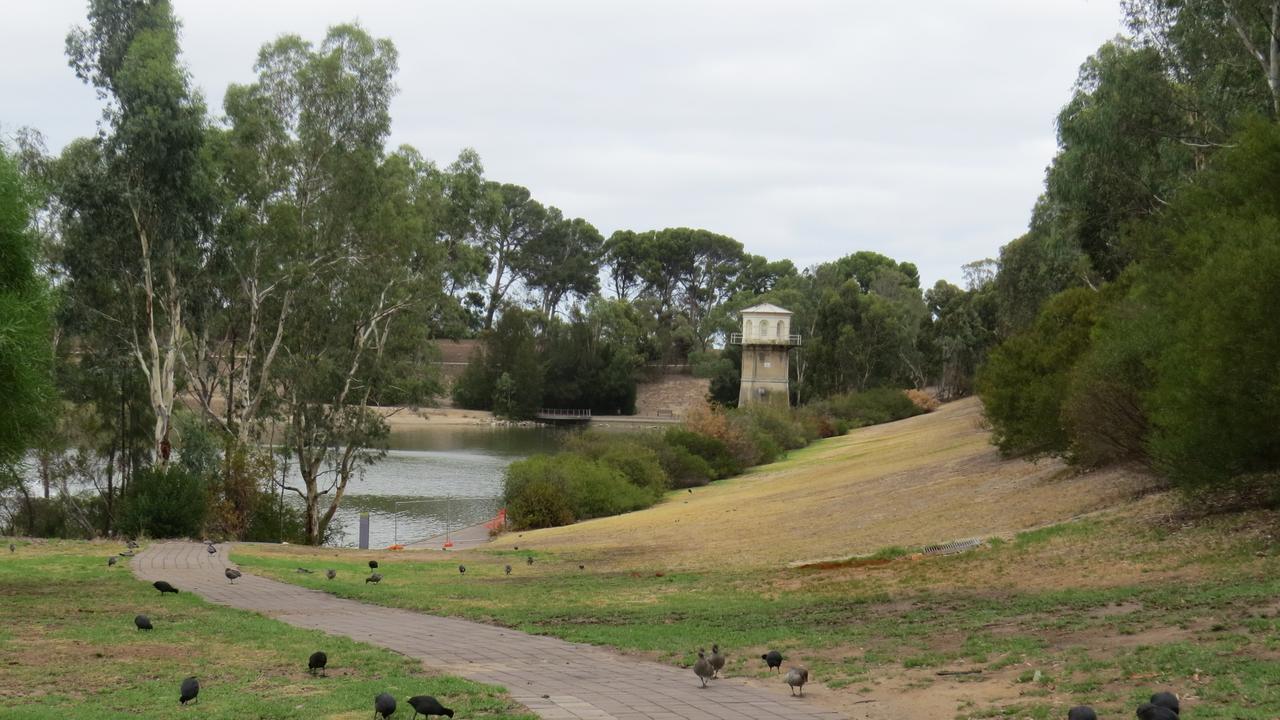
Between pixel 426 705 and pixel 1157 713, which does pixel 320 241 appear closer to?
pixel 426 705

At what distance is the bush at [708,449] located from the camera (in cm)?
5440

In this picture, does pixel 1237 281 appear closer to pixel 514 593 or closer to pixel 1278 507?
pixel 1278 507

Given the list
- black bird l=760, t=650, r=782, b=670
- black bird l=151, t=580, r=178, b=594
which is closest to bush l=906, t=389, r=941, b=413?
black bird l=151, t=580, r=178, b=594

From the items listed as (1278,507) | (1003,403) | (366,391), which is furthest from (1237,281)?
(366,391)

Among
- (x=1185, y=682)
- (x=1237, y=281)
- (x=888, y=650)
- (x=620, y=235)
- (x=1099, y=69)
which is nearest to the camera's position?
(x=1185, y=682)

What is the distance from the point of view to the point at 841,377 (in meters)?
89.1

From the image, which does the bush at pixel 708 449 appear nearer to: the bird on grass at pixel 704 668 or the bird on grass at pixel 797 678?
the bird on grass at pixel 704 668

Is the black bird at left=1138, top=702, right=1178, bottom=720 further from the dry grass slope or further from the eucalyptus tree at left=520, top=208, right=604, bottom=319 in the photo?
the eucalyptus tree at left=520, top=208, right=604, bottom=319

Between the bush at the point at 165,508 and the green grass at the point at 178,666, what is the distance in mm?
10714

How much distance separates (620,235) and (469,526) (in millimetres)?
94388

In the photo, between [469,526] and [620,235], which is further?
[620,235]

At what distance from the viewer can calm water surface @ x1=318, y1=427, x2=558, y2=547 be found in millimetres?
39719

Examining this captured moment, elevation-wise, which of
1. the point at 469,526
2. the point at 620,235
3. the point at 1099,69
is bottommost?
the point at 469,526

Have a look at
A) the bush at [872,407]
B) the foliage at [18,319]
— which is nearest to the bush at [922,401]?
the bush at [872,407]
